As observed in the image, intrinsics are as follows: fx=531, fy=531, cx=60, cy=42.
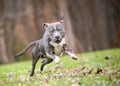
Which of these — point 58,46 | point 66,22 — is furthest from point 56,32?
point 66,22

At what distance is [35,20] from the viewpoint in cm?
3647

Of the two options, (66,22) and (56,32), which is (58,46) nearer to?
(56,32)

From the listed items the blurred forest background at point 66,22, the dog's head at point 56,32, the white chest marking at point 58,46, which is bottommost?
the blurred forest background at point 66,22

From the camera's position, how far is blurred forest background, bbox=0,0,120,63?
35688 mm

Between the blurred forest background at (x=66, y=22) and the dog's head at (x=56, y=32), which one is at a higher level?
the dog's head at (x=56, y=32)

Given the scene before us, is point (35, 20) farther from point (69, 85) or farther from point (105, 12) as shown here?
point (69, 85)

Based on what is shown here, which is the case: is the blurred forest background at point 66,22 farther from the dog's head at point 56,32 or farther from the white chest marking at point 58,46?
the white chest marking at point 58,46

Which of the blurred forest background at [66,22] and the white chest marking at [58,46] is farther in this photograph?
the blurred forest background at [66,22]

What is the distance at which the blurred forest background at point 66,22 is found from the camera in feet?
117

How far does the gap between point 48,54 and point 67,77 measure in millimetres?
819

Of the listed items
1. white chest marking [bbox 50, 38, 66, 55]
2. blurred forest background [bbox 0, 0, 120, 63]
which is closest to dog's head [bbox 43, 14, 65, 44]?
white chest marking [bbox 50, 38, 66, 55]

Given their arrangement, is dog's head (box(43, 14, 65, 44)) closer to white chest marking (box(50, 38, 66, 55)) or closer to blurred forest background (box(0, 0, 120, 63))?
white chest marking (box(50, 38, 66, 55))

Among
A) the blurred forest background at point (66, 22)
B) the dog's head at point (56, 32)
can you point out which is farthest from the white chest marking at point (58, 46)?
the blurred forest background at point (66, 22)

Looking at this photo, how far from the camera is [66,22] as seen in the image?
3578 cm
